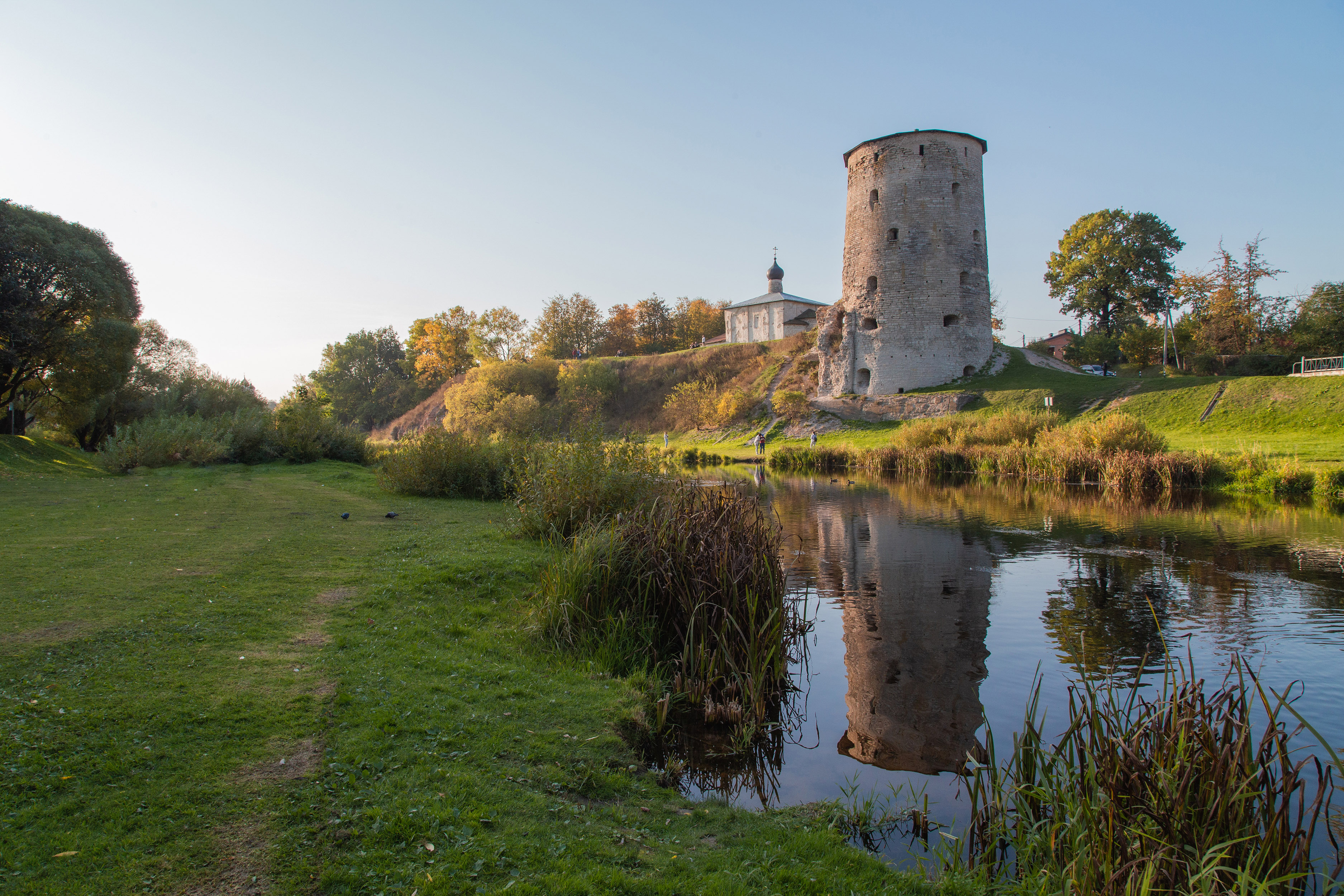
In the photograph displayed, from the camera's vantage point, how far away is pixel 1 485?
49.5 feet

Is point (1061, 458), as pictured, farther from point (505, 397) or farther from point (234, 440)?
point (505, 397)

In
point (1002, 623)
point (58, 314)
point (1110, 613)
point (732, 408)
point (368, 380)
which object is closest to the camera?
point (1002, 623)

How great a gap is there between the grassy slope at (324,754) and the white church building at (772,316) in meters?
59.4

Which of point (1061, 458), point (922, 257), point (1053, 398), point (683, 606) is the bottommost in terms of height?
point (683, 606)

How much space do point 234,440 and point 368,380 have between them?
6362 centimetres

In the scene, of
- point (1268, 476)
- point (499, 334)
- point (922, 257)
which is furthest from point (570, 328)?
point (1268, 476)

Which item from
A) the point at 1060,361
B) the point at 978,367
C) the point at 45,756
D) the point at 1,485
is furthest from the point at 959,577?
the point at 1060,361

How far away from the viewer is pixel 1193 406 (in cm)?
3059

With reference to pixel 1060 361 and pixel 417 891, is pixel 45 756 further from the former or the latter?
pixel 1060 361

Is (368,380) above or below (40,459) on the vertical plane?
above

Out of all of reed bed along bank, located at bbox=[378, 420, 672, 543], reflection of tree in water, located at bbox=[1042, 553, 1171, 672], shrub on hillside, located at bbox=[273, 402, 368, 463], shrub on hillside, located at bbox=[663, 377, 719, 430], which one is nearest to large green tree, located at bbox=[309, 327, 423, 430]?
shrub on hillside, located at bbox=[663, 377, 719, 430]

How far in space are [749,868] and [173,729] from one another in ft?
11.7

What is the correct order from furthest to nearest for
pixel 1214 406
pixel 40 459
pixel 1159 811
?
pixel 1214 406 → pixel 40 459 → pixel 1159 811

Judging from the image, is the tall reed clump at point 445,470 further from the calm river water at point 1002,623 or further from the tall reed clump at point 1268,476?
the tall reed clump at point 1268,476
